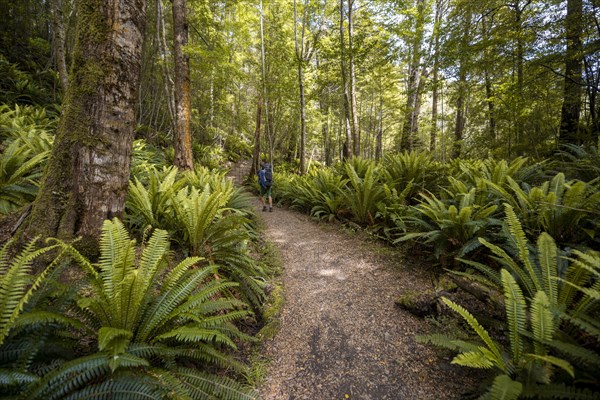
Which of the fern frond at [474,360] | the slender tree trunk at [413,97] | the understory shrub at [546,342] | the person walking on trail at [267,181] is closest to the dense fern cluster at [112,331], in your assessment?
the fern frond at [474,360]

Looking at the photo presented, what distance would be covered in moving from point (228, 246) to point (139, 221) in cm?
117

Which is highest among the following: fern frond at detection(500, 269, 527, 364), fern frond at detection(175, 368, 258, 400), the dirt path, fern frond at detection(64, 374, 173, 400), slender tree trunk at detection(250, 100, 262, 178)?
slender tree trunk at detection(250, 100, 262, 178)

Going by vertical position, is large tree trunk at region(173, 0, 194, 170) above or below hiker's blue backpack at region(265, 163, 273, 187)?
above

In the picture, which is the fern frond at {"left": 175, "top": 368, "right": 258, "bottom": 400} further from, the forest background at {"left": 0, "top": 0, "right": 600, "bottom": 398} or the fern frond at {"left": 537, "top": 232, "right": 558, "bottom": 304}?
the fern frond at {"left": 537, "top": 232, "right": 558, "bottom": 304}

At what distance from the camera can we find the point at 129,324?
1.52m

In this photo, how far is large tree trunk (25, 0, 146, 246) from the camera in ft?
6.80

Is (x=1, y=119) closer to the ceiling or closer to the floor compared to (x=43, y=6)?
closer to the floor

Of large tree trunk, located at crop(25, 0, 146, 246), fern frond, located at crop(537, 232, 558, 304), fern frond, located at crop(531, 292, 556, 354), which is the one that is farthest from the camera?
large tree trunk, located at crop(25, 0, 146, 246)

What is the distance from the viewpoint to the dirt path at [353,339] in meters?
Answer: 1.82

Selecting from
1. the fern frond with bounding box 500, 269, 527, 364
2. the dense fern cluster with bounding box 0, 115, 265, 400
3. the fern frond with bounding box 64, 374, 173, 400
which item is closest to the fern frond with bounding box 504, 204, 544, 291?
the fern frond with bounding box 500, 269, 527, 364

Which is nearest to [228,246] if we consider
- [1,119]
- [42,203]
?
[42,203]

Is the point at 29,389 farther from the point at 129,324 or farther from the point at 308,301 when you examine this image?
the point at 308,301

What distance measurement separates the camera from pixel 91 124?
2104 mm

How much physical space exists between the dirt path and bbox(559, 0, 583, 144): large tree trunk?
525 cm
